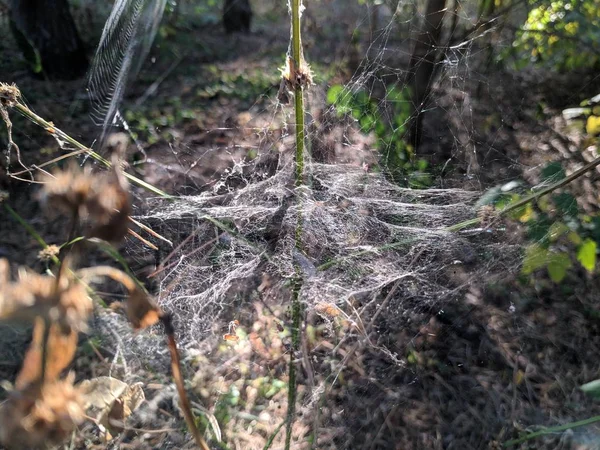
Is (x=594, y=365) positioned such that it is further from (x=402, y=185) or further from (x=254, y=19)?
(x=254, y=19)

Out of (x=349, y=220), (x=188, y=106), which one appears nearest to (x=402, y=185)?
(x=349, y=220)

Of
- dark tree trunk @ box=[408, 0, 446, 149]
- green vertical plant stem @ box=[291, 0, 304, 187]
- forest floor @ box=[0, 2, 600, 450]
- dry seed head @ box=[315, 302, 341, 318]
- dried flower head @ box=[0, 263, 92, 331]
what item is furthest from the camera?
dark tree trunk @ box=[408, 0, 446, 149]

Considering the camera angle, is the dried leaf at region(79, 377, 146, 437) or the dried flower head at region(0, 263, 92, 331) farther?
the dried leaf at region(79, 377, 146, 437)

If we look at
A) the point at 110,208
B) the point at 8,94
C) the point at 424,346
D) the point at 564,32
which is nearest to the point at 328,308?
the point at 424,346

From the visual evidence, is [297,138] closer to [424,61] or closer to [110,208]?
[110,208]

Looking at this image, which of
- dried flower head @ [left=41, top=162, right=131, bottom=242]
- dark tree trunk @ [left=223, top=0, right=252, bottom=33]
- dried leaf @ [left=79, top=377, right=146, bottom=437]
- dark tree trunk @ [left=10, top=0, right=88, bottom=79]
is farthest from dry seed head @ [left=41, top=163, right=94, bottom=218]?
dark tree trunk @ [left=223, top=0, right=252, bottom=33]

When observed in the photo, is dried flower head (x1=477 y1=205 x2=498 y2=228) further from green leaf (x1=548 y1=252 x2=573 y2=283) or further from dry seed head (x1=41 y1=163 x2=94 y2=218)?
dry seed head (x1=41 y1=163 x2=94 y2=218)
